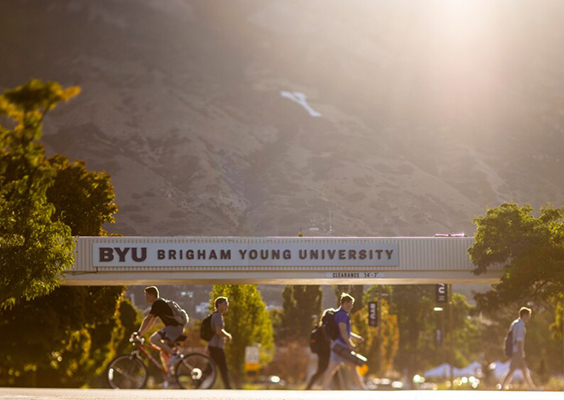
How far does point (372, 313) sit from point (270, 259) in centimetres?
6017

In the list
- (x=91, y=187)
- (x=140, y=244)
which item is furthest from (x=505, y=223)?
(x=91, y=187)

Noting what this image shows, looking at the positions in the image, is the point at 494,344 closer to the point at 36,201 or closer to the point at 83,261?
the point at 83,261

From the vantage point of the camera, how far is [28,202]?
18359 mm

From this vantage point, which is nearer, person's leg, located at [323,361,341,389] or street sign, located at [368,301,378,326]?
person's leg, located at [323,361,341,389]

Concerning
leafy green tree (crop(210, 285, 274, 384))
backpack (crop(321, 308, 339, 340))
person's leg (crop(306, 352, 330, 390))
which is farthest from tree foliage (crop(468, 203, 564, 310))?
leafy green tree (crop(210, 285, 274, 384))

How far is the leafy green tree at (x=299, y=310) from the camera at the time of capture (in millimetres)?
144375

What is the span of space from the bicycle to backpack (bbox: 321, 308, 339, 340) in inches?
104

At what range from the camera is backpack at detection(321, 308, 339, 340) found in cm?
2051

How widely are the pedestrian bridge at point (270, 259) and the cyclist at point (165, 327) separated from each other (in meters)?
32.8

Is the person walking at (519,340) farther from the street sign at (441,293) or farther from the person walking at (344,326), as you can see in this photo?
the street sign at (441,293)

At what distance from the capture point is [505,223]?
168 ft

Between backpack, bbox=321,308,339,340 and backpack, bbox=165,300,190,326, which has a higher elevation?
backpack, bbox=165,300,190,326

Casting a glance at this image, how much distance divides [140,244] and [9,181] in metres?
38.0

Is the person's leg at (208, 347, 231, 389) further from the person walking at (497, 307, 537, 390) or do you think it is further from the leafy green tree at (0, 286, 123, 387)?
the leafy green tree at (0, 286, 123, 387)
